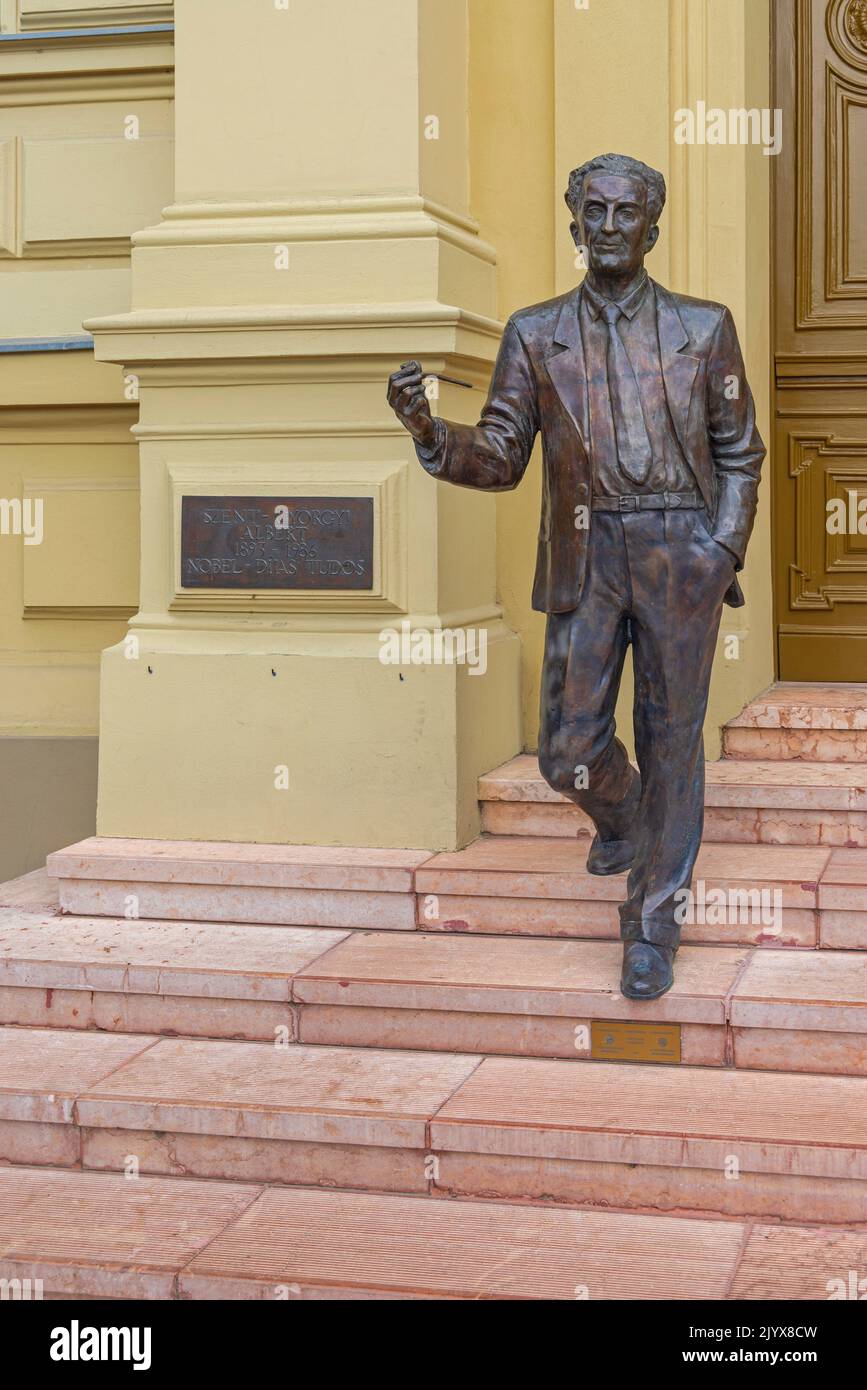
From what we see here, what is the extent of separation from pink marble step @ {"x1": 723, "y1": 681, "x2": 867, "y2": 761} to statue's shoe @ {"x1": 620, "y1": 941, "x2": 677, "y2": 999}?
1.66 m

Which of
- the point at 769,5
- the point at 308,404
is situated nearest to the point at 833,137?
the point at 769,5

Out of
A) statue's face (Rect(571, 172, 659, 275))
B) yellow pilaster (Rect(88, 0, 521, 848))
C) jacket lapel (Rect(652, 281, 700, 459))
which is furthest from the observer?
yellow pilaster (Rect(88, 0, 521, 848))

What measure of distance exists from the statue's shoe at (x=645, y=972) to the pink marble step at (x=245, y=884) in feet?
3.20

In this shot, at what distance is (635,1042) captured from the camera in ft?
15.8

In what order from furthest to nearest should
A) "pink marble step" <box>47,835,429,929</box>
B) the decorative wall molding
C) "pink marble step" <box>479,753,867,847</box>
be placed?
the decorative wall molding → "pink marble step" <box>479,753,867,847</box> → "pink marble step" <box>47,835,429,929</box>

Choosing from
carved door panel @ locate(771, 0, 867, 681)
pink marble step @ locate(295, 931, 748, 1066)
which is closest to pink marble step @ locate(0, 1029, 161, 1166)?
pink marble step @ locate(295, 931, 748, 1066)

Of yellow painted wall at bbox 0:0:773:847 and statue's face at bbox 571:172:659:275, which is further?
yellow painted wall at bbox 0:0:773:847

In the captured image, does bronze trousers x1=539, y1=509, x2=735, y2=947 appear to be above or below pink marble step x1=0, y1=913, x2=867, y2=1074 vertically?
above

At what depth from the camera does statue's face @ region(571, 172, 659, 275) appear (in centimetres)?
466

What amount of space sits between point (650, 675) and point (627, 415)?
69cm

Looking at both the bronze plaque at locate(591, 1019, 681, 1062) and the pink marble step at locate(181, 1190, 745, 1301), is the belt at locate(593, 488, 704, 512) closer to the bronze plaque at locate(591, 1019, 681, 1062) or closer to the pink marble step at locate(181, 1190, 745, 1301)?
the bronze plaque at locate(591, 1019, 681, 1062)

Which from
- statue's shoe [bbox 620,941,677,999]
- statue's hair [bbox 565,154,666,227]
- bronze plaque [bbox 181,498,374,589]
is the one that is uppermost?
statue's hair [bbox 565,154,666,227]

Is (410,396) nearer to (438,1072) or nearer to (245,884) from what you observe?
(438,1072)

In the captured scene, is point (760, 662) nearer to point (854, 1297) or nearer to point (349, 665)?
point (349, 665)
